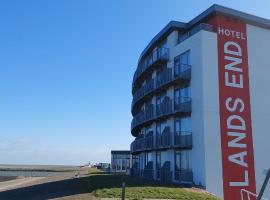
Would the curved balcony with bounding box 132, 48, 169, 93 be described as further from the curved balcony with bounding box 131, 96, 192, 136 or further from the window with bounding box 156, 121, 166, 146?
the window with bounding box 156, 121, 166, 146

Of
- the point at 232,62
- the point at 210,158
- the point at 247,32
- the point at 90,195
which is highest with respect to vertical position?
the point at 247,32

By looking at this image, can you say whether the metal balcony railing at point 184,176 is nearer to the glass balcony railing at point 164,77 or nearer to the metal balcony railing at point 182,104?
the metal balcony railing at point 182,104

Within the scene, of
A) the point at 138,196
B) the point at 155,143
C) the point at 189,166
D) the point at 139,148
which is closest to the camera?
the point at 138,196

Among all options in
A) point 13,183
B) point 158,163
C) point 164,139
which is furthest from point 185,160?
Answer: point 13,183

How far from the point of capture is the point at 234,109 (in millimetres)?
34062

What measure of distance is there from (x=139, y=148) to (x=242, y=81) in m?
17.1

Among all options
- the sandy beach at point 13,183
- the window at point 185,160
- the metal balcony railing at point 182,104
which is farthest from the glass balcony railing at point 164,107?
the sandy beach at point 13,183

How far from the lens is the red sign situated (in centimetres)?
3272

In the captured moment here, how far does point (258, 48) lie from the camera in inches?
1448

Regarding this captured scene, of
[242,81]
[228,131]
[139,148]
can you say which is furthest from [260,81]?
[139,148]

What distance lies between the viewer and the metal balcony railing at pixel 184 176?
3346 centimetres

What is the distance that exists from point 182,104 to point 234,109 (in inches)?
172

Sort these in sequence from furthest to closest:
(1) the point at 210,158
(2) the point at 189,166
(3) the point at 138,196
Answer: (2) the point at 189,166 → (1) the point at 210,158 → (3) the point at 138,196

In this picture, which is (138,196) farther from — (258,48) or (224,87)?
(258,48)
